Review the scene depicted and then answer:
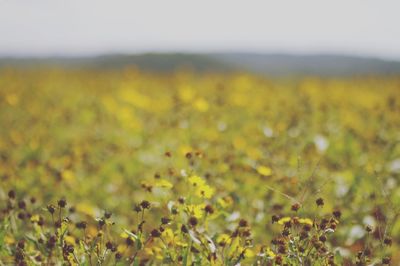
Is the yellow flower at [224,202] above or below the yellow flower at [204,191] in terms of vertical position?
below

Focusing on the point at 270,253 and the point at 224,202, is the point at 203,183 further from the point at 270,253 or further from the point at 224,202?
the point at 270,253

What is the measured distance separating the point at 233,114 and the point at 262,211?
278 cm

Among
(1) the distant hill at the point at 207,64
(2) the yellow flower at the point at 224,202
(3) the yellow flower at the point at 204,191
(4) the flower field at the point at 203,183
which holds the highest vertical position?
(3) the yellow flower at the point at 204,191

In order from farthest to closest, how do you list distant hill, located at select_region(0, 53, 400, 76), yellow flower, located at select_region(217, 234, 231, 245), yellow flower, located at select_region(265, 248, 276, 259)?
distant hill, located at select_region(0, 53, 400, 76) → yellow flower, located at select_region(217, 234, 231, 245) → yellow flower, located at select_region(265, 248, 276, 259)

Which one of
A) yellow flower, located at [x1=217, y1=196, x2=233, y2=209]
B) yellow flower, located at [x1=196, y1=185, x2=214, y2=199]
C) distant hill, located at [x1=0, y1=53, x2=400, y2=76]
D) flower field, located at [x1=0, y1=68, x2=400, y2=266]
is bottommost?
distant hill, located at [x1=0, y1=53, x2=400, y2=76]

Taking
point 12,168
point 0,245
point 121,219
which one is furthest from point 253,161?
point 0,245

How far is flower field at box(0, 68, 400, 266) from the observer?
6.16ft

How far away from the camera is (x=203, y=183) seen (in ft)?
6.53

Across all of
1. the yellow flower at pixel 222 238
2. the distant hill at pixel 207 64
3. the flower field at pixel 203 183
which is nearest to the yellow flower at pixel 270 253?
the flower field at pixel 203 183

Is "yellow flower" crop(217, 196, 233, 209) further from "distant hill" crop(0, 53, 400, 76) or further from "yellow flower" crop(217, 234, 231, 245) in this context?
"distant hill" crop(0, 53, 400, 76)

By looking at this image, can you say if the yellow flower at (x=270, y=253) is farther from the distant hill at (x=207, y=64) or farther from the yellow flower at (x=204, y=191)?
the distant hill at (x=207, y=64)

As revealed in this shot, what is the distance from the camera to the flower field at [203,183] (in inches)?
74.0

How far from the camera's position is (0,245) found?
74.1 inches

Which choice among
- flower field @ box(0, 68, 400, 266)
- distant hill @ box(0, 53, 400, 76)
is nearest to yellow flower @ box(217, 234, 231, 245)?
flower field @ box(0, 68, 400, 266)
